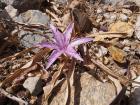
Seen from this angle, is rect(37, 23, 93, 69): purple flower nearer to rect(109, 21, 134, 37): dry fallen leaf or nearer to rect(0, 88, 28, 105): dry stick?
rect(0, 88, 28, 105): dry stick

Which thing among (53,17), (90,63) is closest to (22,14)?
(53,17)

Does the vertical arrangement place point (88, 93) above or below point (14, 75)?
below

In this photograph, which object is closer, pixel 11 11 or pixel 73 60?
pixel 73 60

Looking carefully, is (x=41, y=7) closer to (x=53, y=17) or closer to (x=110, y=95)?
(x=53, y=17)

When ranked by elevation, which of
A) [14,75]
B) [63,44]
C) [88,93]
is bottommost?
[88,93]

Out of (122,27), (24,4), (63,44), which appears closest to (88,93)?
(63,44)

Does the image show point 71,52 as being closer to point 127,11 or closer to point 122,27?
point 122,27

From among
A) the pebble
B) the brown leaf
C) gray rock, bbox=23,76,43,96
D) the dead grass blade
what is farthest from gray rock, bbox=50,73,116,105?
the pebble

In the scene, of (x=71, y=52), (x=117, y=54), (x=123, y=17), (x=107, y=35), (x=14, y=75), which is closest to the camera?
(x=71, y=52)
